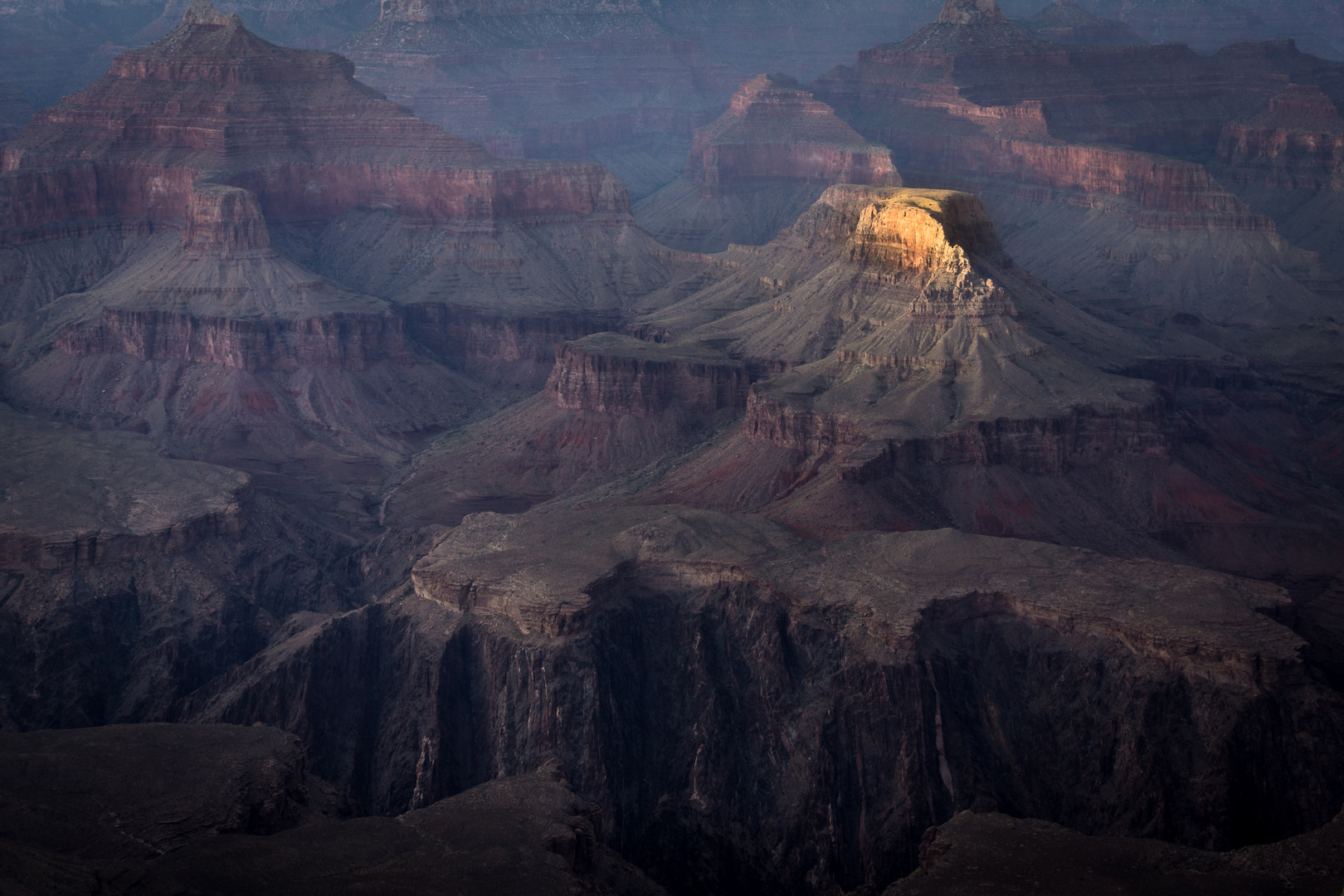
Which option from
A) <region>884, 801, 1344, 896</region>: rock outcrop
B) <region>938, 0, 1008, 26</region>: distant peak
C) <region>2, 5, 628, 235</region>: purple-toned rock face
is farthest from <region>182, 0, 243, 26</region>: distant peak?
<region>884, 801, 1344, 896</region>: rock outcrop

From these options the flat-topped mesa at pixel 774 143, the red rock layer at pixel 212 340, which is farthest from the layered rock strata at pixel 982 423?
the flat-topped mesa at pixel 774 143

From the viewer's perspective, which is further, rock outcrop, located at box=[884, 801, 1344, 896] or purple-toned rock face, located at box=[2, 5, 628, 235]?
purple-toned rock face, located at box=[2, 5, 628, 235]

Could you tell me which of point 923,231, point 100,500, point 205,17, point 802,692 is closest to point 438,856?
point 802,692

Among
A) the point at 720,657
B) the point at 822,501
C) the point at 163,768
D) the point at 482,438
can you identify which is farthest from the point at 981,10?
the point at 163,768

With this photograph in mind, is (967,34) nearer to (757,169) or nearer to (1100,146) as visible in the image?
(757,169)

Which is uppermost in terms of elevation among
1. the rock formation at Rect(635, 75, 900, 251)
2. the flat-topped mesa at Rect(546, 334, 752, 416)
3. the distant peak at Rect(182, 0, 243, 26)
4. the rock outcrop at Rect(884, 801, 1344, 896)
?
the distant peak at Rect(182, 0, 243, 26)

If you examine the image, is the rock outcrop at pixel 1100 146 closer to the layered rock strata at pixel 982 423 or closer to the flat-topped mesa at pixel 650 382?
the layered rock strata at pixel 982 423

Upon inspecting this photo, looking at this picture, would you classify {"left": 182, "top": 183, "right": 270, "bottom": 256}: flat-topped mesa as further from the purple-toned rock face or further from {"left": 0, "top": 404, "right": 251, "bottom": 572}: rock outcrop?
{"left": 0, "top": 404, "right": 251, "bottom": 572}: rock outcrop
